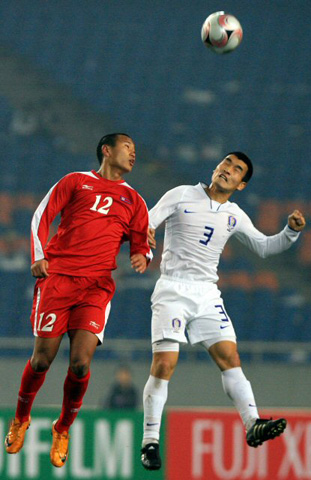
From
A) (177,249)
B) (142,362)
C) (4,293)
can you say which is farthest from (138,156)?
(177,249)

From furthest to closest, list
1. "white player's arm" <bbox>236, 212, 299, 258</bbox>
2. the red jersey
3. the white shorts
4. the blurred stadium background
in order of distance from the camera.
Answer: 1. the blurred stadium background
2. "white player's arm" <bbox>236, 212, 299, 258</bbox>
3. the white shorts
4. the red jersey

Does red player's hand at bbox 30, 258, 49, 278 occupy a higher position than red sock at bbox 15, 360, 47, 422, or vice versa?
red player's hand at bbox 30, 258, 49, 278

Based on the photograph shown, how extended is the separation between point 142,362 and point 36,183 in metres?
3.63

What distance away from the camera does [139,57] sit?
16781 mm

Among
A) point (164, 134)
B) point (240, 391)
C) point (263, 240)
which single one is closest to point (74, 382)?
point (240, 391)

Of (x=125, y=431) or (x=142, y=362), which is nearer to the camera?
(x=125, y=431)

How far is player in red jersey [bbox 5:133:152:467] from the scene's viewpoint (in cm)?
612

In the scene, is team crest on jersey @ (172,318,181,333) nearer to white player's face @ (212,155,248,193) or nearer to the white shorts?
the white shorts

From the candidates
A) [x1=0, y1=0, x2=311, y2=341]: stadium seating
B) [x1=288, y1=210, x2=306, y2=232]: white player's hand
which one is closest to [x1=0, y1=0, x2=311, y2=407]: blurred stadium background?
[x1=0, y1=0, x2=311, y2=341]: stadium seating

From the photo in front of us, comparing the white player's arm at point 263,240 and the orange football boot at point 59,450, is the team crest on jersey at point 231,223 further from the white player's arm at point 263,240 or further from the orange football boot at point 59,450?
the orange football boot at point 59,450

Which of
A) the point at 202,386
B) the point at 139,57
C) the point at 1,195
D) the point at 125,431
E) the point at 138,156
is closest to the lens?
the point at 125,431

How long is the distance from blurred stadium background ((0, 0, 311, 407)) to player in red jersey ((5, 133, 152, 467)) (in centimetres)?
465

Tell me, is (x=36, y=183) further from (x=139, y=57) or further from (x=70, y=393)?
(x=70, y=393)

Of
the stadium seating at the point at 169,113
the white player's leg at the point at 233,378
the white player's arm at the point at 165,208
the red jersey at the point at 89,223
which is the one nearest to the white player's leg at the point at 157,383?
the white player's leg at the point at 233,378
